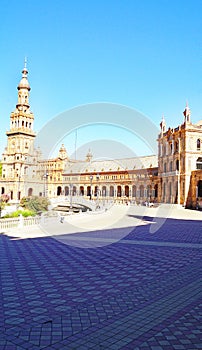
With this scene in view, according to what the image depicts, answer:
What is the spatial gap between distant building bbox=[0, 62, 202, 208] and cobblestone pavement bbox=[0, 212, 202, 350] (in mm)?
39229

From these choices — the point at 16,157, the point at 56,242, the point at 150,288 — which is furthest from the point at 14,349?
the point at 16,157

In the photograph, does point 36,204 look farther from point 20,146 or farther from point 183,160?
point 20,146

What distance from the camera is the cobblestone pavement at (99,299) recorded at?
550cm

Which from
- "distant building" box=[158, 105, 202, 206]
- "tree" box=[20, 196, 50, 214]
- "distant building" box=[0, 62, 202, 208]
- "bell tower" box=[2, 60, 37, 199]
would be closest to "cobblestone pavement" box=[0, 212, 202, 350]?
"tree" box=[20, 196, 50, 214]

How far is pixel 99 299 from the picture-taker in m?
7.59

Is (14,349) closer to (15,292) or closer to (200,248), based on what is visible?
(15,292)

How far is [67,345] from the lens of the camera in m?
5.21

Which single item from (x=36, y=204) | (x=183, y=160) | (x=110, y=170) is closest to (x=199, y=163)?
(x=183, y=160)

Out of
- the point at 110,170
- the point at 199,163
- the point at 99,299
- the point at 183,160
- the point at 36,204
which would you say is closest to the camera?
the point at 99,299

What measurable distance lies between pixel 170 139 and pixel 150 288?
5064 centimetres

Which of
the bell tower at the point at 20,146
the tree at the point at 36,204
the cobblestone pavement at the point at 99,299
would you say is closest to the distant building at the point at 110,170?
the bell tower at the point at 20,146

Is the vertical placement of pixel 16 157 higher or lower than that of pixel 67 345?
higher

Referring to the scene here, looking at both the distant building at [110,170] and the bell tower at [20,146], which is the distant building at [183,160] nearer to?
the distant building at [110,170]

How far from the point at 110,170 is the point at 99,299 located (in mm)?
74688
